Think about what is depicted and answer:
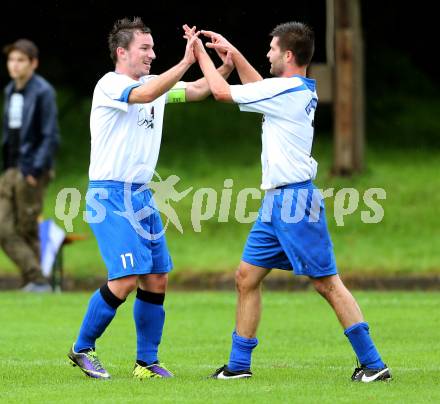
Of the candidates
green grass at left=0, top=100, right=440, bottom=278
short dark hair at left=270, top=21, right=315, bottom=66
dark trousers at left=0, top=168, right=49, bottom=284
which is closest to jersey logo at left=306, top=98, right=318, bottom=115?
short dark hair at left=270, top=21, right=315, bottom=66

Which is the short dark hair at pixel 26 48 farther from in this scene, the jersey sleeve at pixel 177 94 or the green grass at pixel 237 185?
the jersey sleeve at pixel 177 94

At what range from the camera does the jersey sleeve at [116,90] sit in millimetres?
8695

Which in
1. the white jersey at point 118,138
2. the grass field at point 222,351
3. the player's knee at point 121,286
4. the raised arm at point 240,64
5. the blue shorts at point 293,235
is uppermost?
the raised arm at point 240,64

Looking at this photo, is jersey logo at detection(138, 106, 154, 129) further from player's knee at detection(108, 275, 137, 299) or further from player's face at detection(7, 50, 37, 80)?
player's face at detection(7, 50, 37, 80)

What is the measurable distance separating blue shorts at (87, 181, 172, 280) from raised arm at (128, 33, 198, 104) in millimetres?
609

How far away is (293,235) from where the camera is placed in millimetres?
8555

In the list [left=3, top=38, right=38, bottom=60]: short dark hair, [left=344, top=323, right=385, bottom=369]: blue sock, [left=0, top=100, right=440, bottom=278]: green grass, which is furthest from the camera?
[left=0, top=100, right=440, bottom=278]: green grass

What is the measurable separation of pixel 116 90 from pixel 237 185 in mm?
12289

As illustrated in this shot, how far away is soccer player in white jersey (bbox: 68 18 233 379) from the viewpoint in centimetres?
871

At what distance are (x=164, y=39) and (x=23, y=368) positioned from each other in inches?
551

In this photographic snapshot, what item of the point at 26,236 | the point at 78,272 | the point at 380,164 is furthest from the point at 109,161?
the point at 380,164

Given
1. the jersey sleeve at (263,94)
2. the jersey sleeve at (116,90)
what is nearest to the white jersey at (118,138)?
the jersey sleeve at (116,90)

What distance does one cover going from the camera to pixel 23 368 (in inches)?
367

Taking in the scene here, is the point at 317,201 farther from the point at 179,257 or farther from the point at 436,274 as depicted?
the point at 179,257
